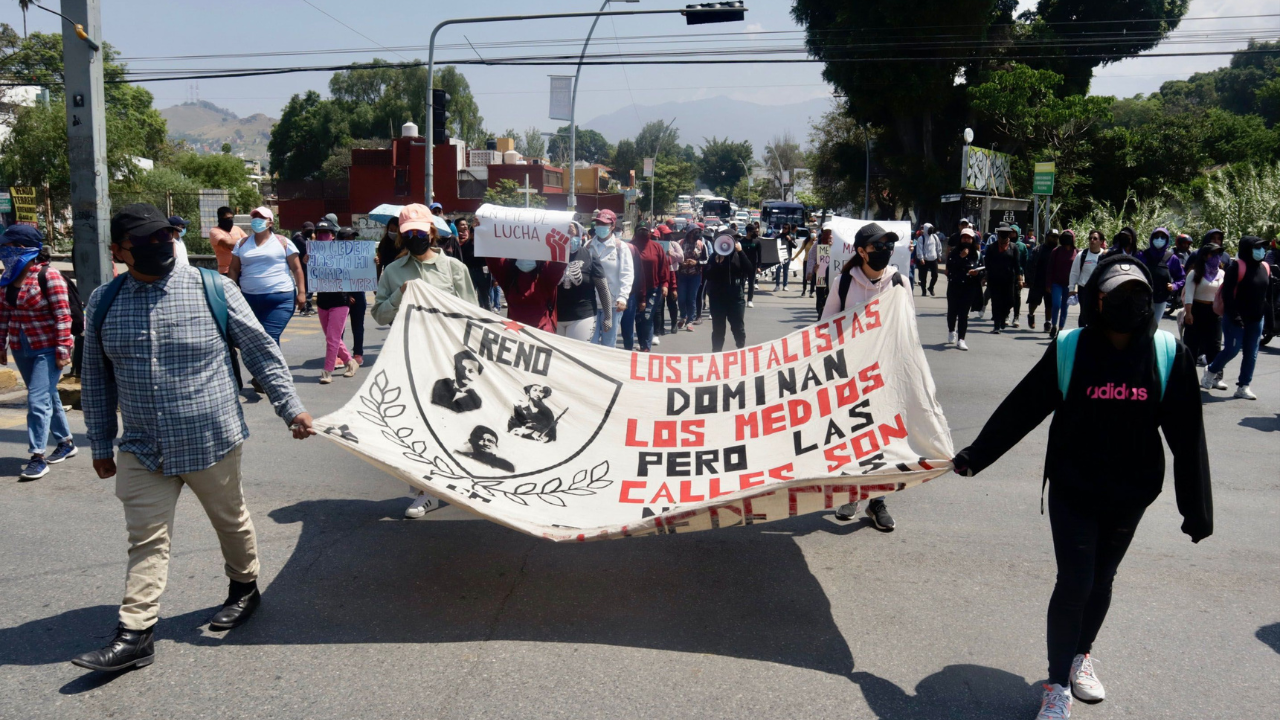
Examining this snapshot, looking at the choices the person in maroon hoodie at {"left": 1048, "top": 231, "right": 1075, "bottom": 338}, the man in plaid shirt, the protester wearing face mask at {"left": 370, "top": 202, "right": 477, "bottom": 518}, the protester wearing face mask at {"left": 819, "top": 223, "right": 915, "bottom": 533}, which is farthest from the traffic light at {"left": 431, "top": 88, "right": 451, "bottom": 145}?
the man in plaid shirt

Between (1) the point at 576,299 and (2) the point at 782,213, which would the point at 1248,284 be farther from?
(2) the point at 782,213

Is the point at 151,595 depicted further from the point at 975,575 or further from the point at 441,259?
the point at 975,575

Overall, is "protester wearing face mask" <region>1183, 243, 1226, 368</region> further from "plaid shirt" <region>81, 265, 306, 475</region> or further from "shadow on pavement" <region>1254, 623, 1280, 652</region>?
"plaid shirt" <region>81, 265, 306, 475</region>

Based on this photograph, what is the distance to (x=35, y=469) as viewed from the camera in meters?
6.70

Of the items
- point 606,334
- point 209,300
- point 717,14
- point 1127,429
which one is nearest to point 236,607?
point 209,300

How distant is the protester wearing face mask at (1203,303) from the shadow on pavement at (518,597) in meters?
6.78

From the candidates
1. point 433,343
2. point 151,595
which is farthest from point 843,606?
point 151,595

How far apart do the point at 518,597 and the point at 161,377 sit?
6.55ft

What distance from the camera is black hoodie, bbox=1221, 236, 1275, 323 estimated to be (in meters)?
9.56

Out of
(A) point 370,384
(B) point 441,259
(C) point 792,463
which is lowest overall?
(C) point 792,463

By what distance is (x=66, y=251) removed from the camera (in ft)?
130

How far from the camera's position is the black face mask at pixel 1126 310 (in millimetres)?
3363

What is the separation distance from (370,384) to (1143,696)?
4.09 m

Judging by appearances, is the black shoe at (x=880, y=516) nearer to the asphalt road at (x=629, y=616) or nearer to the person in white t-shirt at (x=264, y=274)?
the asphalt road at (x=629, y=616)
